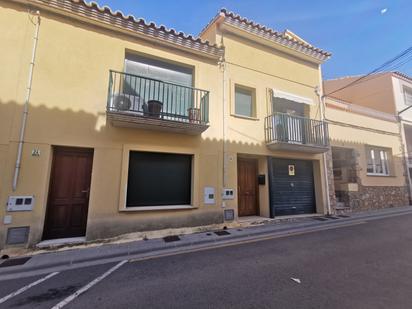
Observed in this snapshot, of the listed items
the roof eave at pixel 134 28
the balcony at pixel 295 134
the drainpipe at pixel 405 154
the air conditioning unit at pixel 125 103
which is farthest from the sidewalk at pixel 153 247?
the drainpipe at pixel 405 154

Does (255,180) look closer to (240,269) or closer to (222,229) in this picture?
(222,229)

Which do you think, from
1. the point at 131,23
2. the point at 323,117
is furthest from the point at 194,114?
the point at 323,117

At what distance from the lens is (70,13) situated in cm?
611

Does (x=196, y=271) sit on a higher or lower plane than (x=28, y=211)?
lower

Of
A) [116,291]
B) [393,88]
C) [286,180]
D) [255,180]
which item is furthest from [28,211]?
[393,88]

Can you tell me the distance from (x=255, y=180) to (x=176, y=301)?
6.67 m

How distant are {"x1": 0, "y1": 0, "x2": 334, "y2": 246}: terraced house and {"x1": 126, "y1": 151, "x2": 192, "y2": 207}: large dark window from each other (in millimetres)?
33

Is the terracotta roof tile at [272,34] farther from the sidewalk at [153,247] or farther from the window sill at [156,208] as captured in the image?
the sidewalk at [153,247]

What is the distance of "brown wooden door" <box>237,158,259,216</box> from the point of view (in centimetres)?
862

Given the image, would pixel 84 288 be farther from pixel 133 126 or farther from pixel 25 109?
pixel 25 109

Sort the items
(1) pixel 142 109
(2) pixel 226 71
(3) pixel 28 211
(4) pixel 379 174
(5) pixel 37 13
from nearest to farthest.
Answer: (3) pixel 28 211
(5) pixel 37 13
(1) pixel 142 109
(2) pixel 226 71
(4) pixel 379 174

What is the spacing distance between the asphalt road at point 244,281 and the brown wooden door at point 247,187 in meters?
3.34

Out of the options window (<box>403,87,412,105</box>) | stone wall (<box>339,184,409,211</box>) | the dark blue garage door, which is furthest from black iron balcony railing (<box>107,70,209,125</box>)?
window (<box>403,87,412,105</box>)

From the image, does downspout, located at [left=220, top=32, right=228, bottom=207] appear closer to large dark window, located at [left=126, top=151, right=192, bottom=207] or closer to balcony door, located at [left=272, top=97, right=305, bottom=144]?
large dark window, located at [left=126, top=151, right=192, bottom=207]
